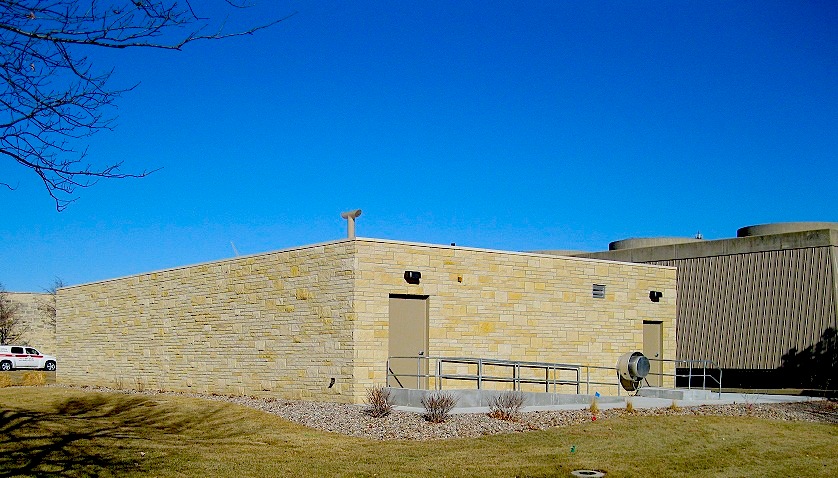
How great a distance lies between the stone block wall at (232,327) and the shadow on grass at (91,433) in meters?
3.46

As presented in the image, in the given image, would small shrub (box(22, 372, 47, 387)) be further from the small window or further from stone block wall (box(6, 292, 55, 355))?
stone block wall (box(6, 292, 55, 355))

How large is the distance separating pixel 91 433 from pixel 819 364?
24.0 m

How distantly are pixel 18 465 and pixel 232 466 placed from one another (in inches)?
112

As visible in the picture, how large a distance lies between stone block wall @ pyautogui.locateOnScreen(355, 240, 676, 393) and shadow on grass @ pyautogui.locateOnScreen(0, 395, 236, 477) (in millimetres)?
4892

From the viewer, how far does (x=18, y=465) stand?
1141 centimetres

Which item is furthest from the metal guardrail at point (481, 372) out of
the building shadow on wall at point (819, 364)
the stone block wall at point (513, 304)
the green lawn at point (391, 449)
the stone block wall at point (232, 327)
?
the building shadow on wall at point (819, 364)

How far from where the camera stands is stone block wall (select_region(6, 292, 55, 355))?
195ft

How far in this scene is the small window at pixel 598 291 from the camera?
2495 cm

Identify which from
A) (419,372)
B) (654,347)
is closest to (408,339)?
(419,372)

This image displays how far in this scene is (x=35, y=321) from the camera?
60.3m

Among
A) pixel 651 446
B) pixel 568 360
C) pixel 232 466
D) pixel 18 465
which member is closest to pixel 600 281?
pixel 568 360

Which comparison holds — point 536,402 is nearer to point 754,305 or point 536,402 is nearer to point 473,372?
point 473,372

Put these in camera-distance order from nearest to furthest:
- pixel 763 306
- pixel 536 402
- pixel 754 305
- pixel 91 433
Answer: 1. pixel 91 433
2. pixel 536 402
3. pixel 763 306
4. pixel 754 305

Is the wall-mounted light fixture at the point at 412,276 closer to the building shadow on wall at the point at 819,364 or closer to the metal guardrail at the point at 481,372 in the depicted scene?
the metal guardrail at the point at 481,372
